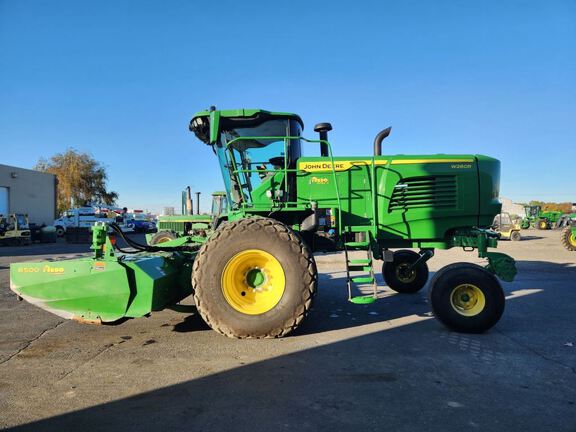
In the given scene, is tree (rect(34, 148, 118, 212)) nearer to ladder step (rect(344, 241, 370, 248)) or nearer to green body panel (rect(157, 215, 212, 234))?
green body panel (rect(157, 215, 212, 234))

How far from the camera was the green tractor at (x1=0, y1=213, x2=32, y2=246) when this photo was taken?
20.8 m

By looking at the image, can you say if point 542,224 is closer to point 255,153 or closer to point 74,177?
point 255,153

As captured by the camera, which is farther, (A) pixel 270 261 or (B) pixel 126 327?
(B) pixel 126 327

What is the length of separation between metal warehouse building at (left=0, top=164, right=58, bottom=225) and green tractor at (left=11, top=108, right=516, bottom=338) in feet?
99.3

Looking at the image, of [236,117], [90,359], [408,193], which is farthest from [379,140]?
[90,359]

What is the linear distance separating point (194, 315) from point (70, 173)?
148 feet

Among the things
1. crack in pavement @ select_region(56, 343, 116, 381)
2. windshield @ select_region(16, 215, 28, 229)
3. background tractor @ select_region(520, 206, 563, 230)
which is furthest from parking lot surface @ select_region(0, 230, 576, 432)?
background tractor @ select_region(520, 206, 563, 230)

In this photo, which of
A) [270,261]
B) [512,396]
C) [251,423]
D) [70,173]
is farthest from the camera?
[70,173]

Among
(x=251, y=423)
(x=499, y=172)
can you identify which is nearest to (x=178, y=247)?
(x=251, y=423)

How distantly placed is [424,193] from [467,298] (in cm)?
154

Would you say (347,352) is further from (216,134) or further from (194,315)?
(216,134)

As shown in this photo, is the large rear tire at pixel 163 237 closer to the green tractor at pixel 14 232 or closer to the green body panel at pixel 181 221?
the green body panel at pixel 181 221

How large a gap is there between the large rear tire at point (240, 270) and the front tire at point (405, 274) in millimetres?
3426

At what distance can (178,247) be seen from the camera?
571 centimetres
